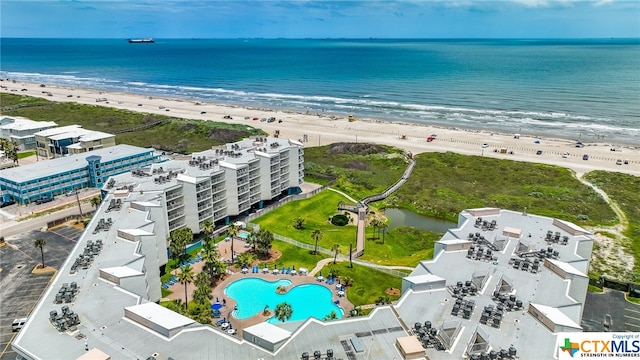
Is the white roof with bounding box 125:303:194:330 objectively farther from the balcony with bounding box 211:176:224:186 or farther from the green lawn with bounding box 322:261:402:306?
the balcony with bounding box 211:176:224:186

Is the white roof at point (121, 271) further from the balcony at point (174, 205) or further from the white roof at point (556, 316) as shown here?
the white roof at point (556, 316)

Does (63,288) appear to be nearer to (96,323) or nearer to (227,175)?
(96,323)

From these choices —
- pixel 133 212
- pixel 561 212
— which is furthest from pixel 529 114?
pixel 133 212

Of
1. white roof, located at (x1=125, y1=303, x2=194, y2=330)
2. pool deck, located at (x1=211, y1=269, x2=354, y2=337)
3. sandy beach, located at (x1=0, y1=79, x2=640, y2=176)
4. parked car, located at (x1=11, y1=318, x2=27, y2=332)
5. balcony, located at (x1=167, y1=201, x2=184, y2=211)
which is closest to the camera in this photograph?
white roof, located at (x1=125, y1=303, x2=194, y2=330)

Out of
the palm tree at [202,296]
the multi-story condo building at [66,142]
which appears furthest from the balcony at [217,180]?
the multi-story condo building at [66,142]

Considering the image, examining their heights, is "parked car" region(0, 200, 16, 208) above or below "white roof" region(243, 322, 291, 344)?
below

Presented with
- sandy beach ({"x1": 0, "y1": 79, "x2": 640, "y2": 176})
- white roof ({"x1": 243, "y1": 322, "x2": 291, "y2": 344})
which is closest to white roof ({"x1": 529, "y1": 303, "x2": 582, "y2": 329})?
white roof ({"x1": 243, "y1": 322, "x2": 291, "y2": 344})
